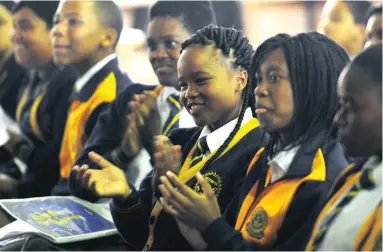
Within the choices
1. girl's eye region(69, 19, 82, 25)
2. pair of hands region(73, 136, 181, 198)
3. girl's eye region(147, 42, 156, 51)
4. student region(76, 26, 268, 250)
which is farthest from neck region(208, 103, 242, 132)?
girl's eye region(69, 19, 82, 25)

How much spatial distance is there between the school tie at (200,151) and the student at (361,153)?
0.48m

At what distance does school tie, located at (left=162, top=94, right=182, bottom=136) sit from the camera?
2332 mm

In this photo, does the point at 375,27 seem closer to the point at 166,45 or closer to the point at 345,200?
the point at 166,45

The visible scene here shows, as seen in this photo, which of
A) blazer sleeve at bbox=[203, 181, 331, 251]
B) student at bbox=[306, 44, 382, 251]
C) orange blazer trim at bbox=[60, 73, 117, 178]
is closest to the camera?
student at bbox=[306, 44, 382, 251]

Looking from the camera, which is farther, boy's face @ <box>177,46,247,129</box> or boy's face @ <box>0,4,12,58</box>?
boy's face @ <box>0,4,12,58</box>

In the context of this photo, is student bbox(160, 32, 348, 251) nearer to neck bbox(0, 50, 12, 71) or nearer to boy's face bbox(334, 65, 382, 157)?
boy's face bbox(334, 65, 382, 157)

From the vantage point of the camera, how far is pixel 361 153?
57.8 inches

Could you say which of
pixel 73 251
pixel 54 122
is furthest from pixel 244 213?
pixel 54 122

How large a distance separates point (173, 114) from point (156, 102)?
3.6 inches

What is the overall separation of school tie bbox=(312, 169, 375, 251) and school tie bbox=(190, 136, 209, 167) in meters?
0.46

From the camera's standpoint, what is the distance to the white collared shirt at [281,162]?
164cm

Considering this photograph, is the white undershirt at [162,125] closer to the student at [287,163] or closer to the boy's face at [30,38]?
the student at [287,163]

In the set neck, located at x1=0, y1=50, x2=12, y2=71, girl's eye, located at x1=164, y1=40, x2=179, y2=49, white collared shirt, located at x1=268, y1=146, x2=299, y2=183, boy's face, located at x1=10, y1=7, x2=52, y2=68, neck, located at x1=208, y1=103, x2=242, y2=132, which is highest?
white collared shirt, located at x1=268, y1=146, x2=299, y2=183

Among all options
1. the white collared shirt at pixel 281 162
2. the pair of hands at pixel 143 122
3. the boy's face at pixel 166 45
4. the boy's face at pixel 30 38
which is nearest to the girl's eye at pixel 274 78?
the white collared shirt at pixel 281 162
